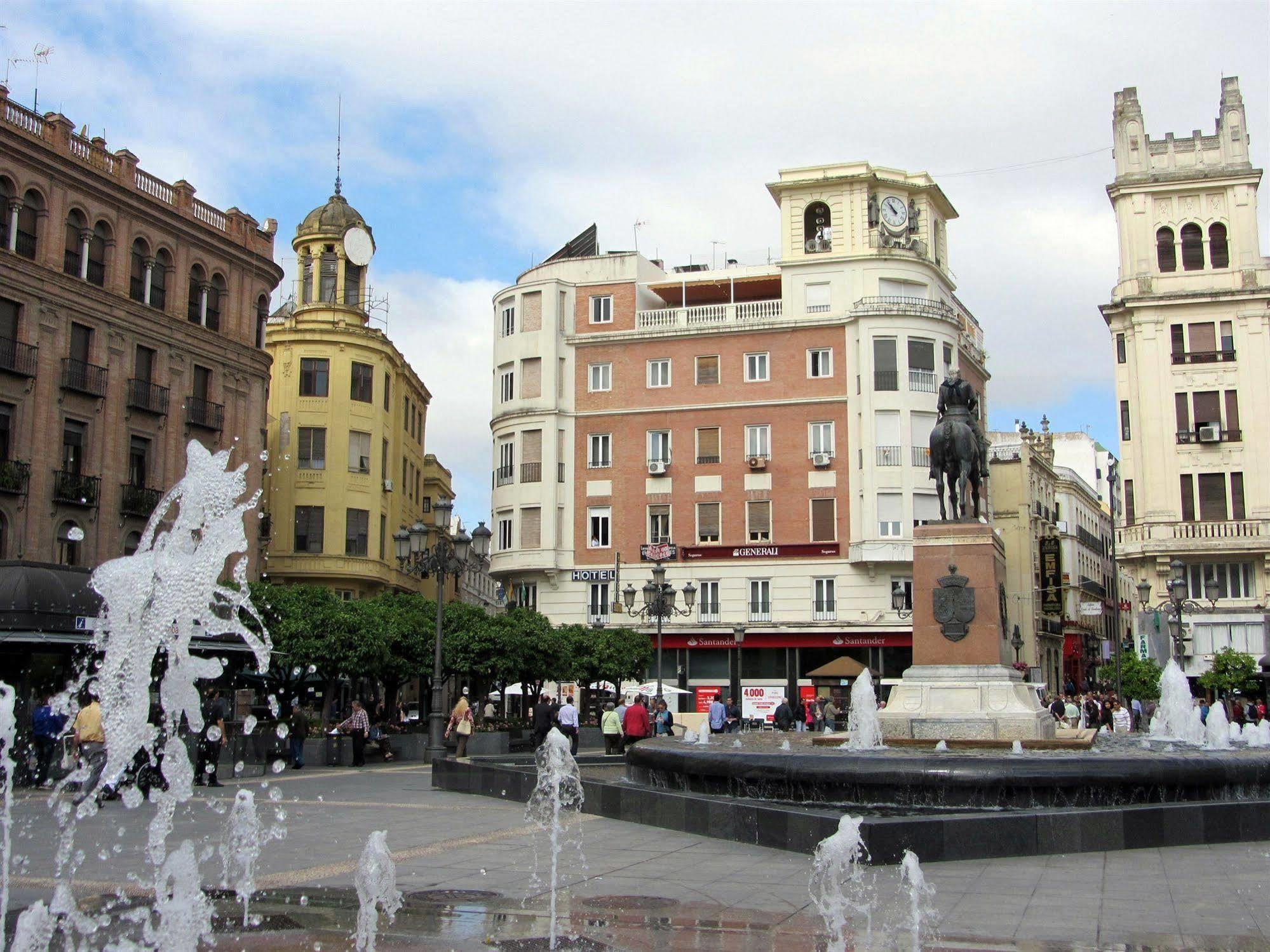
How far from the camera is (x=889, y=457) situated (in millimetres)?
48281

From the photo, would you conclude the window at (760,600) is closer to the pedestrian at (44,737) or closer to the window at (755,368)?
the window at (755,368)

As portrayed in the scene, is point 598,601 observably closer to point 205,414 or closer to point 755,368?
point 755,368

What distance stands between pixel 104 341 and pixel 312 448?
43.2 ft

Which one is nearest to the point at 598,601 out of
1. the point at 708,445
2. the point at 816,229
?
the point at 708,445

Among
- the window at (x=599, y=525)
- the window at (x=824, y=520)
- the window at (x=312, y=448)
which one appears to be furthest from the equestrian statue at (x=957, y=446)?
the window at (x=312, y=448)

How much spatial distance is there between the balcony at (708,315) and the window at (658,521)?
7185 mm

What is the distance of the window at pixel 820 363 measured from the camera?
5006 cm

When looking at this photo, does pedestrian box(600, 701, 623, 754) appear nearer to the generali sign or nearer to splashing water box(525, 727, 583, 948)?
splashing water box(525, 727, 583, 948)

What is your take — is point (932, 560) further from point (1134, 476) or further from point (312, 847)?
point (1134, 476)

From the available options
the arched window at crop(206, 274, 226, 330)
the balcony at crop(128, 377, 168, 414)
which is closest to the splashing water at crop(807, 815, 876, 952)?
the balcony at crop(128, 377, 168, 414)

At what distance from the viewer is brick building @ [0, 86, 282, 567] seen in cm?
3297

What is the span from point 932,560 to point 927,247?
120 ft

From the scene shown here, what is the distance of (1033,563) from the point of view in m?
62.1

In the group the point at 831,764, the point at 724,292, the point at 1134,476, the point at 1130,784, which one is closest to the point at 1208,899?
the point at 1130,784
